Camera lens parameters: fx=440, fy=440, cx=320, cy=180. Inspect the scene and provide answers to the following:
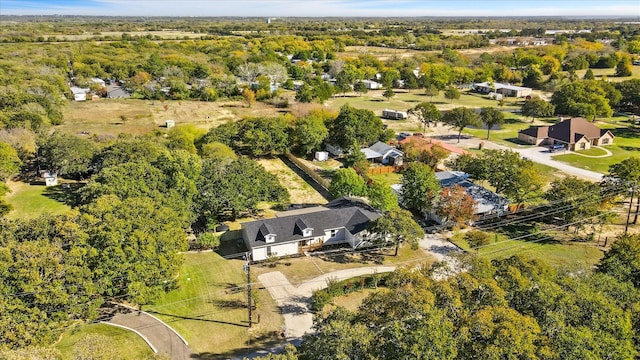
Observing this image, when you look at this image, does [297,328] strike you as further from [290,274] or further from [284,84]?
[284,84]

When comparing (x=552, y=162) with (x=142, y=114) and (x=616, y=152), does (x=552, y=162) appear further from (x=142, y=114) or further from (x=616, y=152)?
(x=142, y=114)

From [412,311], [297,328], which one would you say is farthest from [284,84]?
[412,311]

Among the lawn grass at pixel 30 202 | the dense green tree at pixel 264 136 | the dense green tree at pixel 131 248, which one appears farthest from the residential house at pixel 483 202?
the lawn grass at pixel 30 202

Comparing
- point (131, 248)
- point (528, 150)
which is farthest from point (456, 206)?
point (528, 150)

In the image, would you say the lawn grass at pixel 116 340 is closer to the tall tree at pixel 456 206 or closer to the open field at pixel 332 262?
the open field at pixel 332 262

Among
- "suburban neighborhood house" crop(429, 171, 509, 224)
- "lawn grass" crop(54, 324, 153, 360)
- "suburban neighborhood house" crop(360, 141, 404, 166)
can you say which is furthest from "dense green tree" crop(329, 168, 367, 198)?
"lawn grass" crop(54, 324, 153, 360)

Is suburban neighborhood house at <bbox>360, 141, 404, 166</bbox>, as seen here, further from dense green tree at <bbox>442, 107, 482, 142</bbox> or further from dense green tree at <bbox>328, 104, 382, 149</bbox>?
dense green tree at <bbox>442, 107, 482, 142</bbox>
